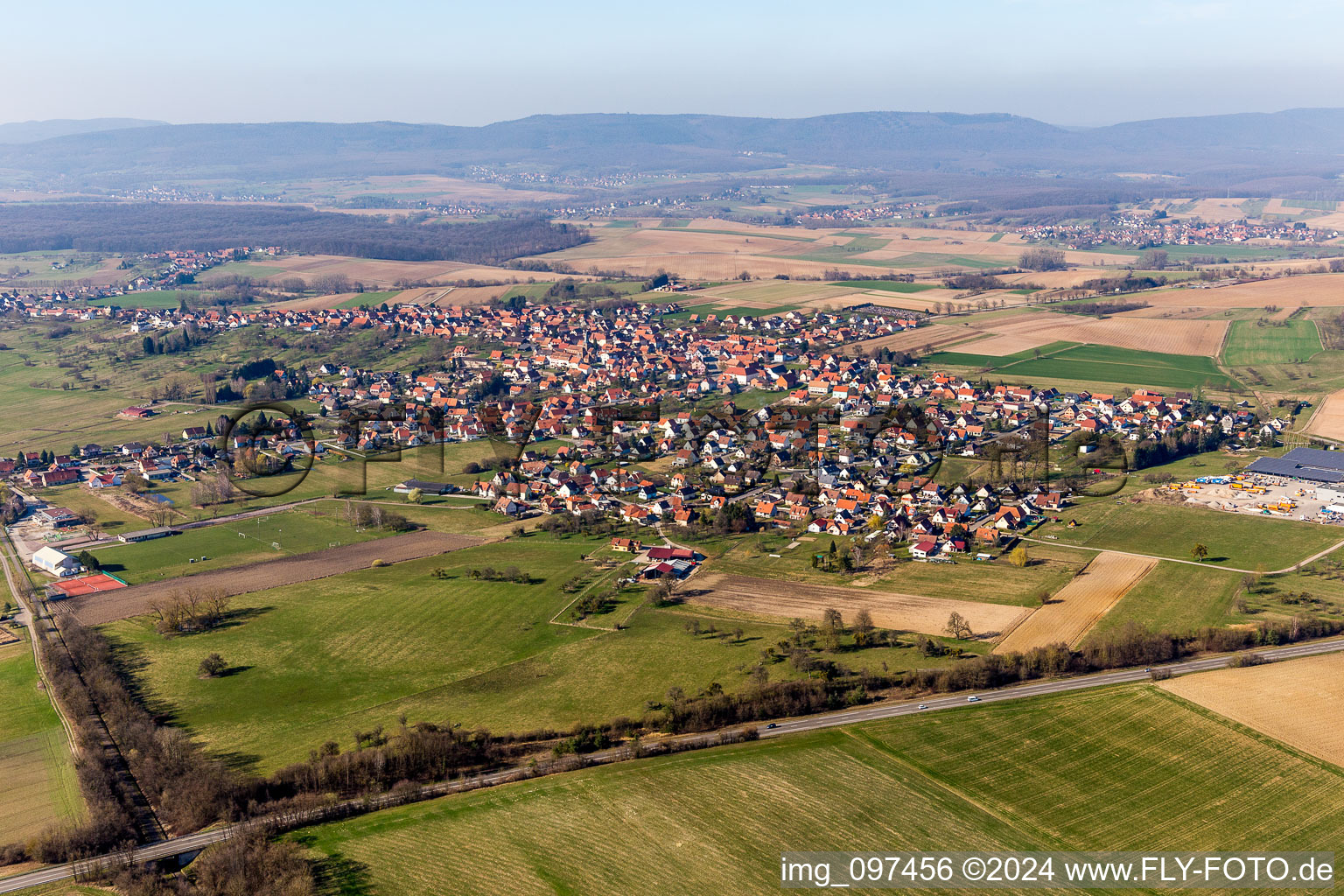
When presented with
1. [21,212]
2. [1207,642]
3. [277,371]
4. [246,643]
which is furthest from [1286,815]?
[21,212]

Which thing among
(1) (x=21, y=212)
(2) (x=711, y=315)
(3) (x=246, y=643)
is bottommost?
(3) (x=246, y=643)

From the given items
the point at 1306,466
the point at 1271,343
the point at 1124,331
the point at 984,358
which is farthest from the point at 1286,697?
the point at 1124,331

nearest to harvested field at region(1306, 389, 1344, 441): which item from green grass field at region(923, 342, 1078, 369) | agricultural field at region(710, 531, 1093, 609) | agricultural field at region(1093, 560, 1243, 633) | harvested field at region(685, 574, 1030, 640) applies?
green grass field at region(923, 342, 1078, 369)

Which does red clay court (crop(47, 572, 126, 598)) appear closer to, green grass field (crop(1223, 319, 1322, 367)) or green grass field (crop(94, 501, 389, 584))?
green grass field (crop(94, 501, 389, 584))

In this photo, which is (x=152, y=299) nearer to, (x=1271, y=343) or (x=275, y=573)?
(x=275, y=573)

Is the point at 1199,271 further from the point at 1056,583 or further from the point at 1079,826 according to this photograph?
the point at 1079,826

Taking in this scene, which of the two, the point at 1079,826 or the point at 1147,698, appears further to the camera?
the point at 1147,698

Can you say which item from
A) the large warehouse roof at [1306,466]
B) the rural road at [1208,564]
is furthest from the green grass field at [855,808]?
the large warehouse roof at [1306,466]
